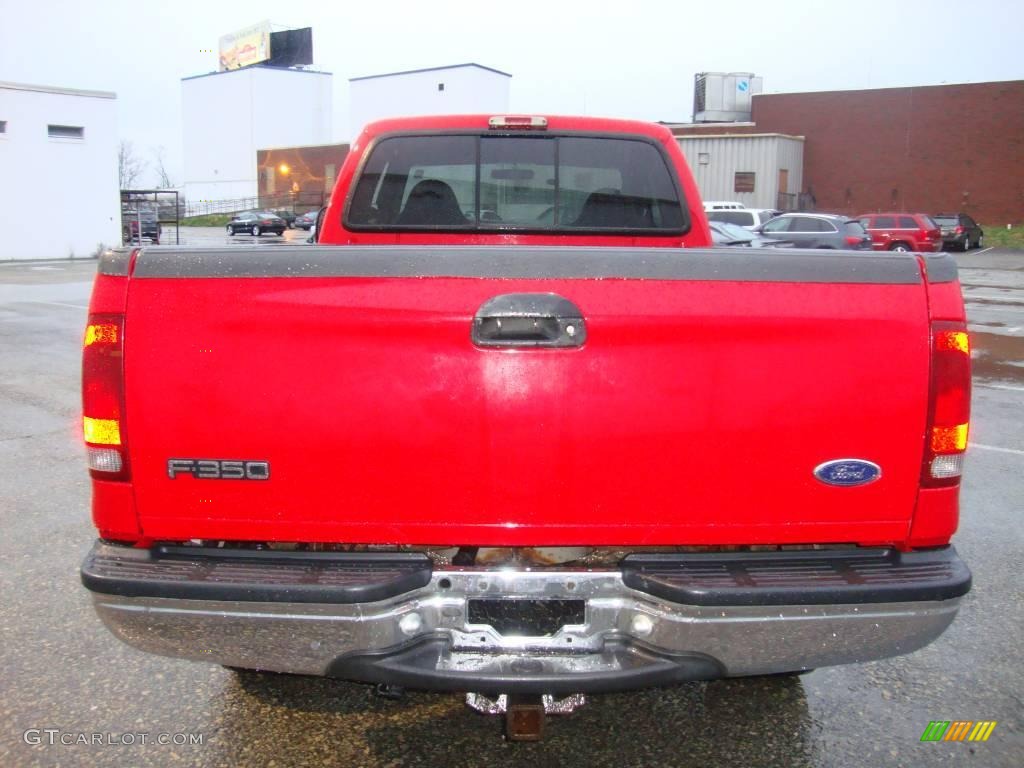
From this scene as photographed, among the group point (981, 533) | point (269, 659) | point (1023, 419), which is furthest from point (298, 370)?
point (1023, 419)

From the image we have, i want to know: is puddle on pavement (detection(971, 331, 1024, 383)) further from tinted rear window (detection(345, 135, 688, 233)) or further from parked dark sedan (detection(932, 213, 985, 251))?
parked dark sedan (detection(932, 213, 985, 251))

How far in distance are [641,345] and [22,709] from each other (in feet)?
8.40

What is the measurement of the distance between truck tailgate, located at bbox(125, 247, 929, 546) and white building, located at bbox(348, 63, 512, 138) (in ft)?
227

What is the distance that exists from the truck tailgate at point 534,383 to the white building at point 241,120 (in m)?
82.7

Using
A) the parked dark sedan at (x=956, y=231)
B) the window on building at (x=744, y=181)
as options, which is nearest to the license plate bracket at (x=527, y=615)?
the parked dark sedan at (x=956, y=231)

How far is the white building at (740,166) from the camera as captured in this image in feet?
134

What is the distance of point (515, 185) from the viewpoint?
167 inches

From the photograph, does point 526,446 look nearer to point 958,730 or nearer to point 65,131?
point 958,730

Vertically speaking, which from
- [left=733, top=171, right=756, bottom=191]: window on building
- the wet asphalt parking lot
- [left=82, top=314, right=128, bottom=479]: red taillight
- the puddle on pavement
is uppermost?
[left=733, top=171, right=756, bottom=191]: window on building

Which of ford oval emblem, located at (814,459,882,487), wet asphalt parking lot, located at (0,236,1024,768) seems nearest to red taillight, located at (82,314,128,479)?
wet asphalt parking lot, located at (0,236,1024,768)

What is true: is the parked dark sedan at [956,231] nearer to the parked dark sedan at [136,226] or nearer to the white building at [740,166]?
the white building at [740,166]

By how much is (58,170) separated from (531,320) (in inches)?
1476

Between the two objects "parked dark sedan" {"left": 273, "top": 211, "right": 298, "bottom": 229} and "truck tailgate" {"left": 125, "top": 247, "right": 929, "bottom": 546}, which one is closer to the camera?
"truck tailgate" {"left": 125, "top": 247, "right": 929, "bottom": 546}

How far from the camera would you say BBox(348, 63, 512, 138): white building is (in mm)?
71562
